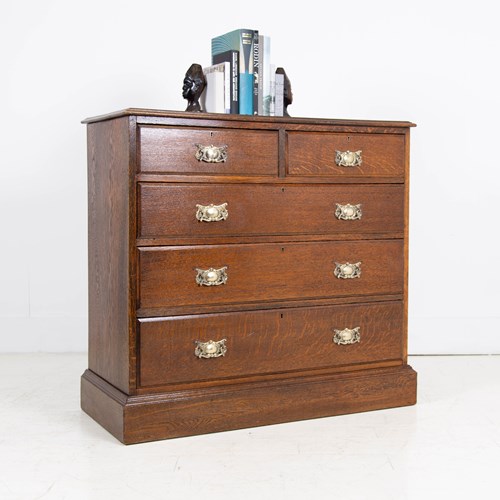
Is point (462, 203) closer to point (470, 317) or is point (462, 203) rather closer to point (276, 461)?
point (470, 317)

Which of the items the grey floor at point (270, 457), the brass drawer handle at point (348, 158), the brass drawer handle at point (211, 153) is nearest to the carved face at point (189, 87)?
the brass drawer handle at point (211, 153)

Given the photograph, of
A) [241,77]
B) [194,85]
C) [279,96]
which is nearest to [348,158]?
[279,96]

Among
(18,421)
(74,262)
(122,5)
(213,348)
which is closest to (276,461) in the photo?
(213,348)

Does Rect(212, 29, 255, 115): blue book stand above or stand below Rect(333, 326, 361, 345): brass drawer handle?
above

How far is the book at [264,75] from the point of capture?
10.00ft

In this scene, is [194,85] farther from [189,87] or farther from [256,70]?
[256,70]

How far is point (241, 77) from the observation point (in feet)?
9.86

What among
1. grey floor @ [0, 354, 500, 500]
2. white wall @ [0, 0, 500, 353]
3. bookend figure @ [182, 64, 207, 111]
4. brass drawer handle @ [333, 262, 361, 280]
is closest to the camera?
grey floor @ [0, 354, 500, 500]

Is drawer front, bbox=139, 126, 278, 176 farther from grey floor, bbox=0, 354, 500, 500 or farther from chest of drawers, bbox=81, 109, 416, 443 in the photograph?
grey floor, bbox=0, 354, 500, 500

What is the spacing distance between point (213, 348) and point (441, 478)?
0.79 meters

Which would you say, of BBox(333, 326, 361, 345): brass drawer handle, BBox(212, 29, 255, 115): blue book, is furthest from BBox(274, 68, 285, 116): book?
BBox(333, 326, 361, 345): brass drawer handle

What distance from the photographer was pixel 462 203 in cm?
410

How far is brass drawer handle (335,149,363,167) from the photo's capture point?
119 inches

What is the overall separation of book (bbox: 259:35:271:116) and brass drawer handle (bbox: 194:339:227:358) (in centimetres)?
78
